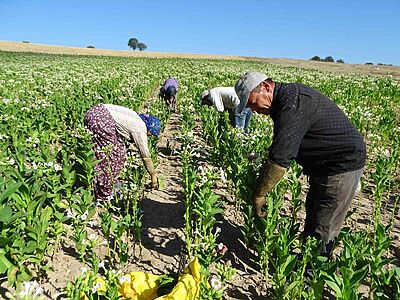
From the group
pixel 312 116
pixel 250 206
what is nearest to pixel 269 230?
pixel 250 206

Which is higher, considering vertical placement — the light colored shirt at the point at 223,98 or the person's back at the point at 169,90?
the light colored shirt at the point at 223,98

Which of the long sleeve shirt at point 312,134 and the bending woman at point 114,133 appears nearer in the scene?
the long sleeve shirt at point 312,134

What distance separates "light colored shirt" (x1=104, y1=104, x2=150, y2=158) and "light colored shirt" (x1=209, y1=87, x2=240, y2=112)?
2.65m

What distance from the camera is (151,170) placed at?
18.4ft

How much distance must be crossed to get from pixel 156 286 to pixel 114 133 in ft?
8.70

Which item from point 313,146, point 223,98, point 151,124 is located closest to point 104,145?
point 151,124

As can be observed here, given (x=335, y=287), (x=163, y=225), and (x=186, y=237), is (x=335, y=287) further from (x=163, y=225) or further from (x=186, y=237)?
(x=163, y=225)

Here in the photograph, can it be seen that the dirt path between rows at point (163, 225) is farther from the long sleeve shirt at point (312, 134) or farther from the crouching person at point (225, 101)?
the long sleeve shirt at point (312, 134)

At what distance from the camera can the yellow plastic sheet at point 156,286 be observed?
274 centimetres

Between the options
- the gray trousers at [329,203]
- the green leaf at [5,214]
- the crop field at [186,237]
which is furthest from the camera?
the gray trousers at [329,203]

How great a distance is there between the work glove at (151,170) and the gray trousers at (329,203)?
2.34 meters

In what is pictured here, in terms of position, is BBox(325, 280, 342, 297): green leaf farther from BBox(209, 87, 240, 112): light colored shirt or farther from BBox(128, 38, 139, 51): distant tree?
BBox(128, 38, 139, 51): distant tree

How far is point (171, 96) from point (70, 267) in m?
7.78

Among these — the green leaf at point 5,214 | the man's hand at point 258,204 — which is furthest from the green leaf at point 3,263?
the man's hand at point 258,204
